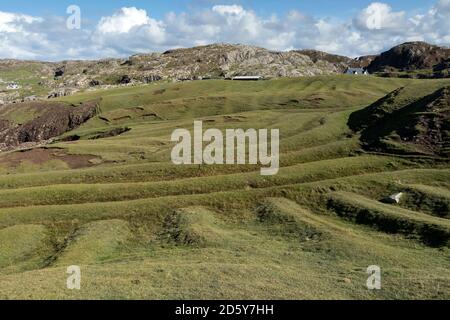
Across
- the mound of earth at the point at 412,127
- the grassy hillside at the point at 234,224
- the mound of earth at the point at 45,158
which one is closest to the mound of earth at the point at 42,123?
the mound of earth at the point at 45,158

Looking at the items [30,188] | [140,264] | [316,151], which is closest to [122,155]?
[30,188]

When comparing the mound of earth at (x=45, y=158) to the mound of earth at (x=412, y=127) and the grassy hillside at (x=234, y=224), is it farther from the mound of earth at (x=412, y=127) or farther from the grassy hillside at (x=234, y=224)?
the mound of earth at (x=412, y=127)

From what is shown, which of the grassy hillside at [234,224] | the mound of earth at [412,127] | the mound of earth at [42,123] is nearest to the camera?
the grassy hillside at [234,224]

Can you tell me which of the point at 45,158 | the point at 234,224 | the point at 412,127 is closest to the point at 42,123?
the point at 45,158

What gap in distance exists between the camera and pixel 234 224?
184 feet

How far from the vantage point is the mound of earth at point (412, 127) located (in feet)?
241

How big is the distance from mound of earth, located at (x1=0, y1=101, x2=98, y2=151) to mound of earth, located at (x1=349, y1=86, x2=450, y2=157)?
12648cm

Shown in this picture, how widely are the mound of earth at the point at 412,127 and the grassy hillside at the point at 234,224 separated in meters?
2.43

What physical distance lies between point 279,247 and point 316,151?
36.5 metres

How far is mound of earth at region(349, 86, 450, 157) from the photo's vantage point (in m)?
73.5

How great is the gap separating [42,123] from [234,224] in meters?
155

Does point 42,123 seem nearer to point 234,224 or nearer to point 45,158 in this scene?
point 45,158

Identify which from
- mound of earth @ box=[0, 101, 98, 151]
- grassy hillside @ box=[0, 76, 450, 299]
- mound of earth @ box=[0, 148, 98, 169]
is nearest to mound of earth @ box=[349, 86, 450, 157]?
grassy hillside @ box=[0, 76, 450, 299]
